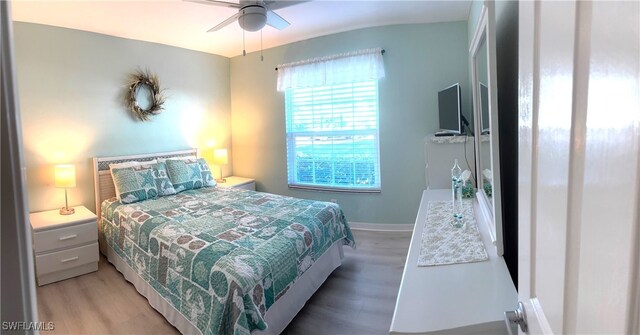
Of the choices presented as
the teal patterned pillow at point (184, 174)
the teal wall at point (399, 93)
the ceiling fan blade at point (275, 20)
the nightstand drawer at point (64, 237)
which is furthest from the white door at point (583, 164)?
the teal patterned pillow at point (184, 174)

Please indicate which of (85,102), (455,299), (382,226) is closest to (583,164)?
(455,299)

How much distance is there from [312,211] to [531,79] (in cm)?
217

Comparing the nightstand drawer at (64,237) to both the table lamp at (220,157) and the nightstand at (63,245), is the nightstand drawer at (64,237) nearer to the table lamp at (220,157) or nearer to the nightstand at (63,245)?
the nightstand at (63,245)

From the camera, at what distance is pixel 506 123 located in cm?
150

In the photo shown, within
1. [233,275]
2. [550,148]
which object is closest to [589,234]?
[550,148]

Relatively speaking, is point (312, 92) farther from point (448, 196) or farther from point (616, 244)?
point (616, 244)

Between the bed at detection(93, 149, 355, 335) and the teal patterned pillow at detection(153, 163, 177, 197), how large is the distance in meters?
0.11

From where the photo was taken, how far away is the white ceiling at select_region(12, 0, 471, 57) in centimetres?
272

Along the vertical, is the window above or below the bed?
above

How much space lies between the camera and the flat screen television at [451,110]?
2.41 meters

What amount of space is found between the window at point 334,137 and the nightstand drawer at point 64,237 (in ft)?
7.73

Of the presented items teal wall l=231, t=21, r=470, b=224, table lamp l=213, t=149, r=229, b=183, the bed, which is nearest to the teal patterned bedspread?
the bed

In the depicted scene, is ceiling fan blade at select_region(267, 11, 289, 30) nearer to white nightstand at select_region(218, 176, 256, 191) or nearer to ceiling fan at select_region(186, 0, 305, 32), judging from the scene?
ceiling fan at select_region(186, 0, 305, 32)

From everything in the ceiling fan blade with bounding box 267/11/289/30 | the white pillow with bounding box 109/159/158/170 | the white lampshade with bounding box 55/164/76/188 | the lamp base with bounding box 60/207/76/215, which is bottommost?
the lamp base with bounding box 60/207/76/215
